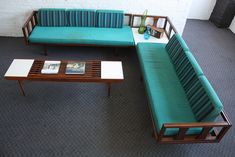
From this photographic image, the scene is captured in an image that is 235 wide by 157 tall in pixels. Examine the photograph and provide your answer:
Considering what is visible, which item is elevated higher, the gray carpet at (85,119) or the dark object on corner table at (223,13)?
the dark object on corner table at (223,13)

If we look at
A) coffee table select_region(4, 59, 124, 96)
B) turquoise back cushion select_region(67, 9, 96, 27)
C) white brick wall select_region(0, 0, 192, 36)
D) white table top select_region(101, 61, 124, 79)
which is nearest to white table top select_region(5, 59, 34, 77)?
coffee table select_region(4, 59, 124, 96)

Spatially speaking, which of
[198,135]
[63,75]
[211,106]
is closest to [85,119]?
[63,75]

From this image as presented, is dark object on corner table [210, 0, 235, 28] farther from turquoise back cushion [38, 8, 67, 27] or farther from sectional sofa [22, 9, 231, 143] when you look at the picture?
turquoise back cushion [38, 8, 67, 27]

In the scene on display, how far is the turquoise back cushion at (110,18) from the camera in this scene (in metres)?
3.66

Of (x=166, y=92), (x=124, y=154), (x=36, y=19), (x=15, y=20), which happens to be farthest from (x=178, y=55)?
(x=15, y=20)

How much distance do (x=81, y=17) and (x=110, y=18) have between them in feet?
1.92

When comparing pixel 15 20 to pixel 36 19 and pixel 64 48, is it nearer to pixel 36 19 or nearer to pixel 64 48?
pixel 36 19

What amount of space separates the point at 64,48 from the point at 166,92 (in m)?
2.44

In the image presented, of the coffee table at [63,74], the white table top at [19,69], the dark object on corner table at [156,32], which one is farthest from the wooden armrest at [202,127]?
the dark object on corner table at [156,32]

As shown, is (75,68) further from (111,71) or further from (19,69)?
(19,69)

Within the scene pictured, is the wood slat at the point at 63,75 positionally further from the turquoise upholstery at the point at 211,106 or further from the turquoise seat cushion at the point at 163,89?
the turquoise upholstery at the point at 211,106

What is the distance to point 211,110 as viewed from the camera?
1.85 m

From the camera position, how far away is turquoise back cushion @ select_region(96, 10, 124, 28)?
12.0 ft

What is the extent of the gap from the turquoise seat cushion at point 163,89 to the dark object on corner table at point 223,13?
10.0 ft
